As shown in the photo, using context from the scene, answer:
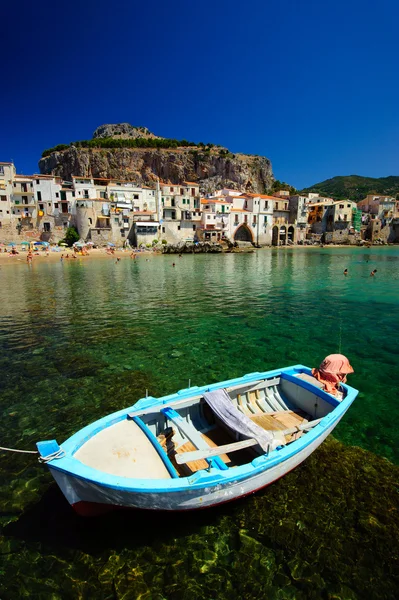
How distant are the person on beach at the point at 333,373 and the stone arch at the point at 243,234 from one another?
274 feet

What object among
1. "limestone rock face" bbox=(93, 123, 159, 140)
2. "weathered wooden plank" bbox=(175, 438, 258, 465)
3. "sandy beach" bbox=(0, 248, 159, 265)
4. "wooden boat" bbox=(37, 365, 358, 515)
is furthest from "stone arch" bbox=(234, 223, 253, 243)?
"weathered wooden plank" bbox=(175, 438, 258, 465)

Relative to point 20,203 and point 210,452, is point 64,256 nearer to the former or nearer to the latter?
point 20,203

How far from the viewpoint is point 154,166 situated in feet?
357

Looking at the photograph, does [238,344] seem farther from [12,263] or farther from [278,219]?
[278,219]

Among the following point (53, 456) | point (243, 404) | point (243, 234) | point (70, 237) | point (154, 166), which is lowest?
point (243, 404)

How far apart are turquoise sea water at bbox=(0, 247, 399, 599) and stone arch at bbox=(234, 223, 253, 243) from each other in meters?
73.0

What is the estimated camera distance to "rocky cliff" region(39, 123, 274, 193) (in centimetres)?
10294

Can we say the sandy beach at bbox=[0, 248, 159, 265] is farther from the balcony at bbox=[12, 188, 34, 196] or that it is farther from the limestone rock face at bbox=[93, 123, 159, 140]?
the limestone rock face at bbox=[93, 123, 159, 140]

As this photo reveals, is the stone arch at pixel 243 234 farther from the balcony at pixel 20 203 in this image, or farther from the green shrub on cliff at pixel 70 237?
the balcony at pixel 20 203

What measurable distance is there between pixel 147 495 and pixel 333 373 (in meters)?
5.24

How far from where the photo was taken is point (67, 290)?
27.2 metres

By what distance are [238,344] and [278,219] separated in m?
89.1

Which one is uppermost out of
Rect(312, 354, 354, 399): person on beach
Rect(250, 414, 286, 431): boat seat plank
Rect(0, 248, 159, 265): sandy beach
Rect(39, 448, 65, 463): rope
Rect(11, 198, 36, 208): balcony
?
Rect(11, 198, 36, 208): balcony

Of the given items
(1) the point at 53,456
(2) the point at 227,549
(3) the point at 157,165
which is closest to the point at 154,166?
(3) the point at 157,165
